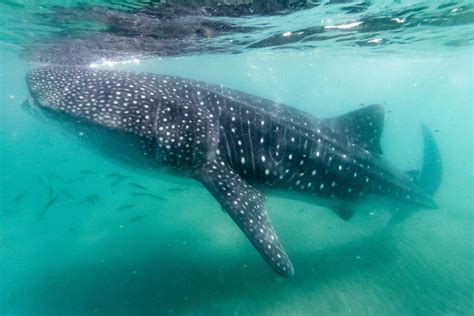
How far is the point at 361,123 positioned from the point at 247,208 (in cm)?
385

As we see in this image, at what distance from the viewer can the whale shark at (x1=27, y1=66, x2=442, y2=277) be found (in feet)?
15.5

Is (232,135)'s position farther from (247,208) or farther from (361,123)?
(361,123)

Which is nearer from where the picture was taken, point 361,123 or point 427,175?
point 361,123

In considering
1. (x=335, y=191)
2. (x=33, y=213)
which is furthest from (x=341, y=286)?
(x=33, y=213)

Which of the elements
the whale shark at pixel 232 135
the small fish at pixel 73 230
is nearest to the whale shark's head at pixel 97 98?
the whale shark at pixel 232 135

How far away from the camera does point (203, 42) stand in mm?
15156

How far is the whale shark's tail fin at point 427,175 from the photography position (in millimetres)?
8781

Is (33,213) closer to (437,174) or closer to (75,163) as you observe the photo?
(437,174)

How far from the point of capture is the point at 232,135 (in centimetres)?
554

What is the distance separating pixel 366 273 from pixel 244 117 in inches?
199

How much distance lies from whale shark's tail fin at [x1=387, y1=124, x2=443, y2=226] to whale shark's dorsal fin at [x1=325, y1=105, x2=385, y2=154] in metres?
2.64

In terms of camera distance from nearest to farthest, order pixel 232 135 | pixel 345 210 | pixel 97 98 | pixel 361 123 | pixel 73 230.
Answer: pixel 97 98
pixel 232 135
pixel 361 123
pixel 345 210
pixel 73 230

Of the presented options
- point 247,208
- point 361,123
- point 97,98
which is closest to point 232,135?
point 247,208

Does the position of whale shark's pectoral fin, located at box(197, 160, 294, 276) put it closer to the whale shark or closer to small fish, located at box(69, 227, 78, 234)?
the whale shark
